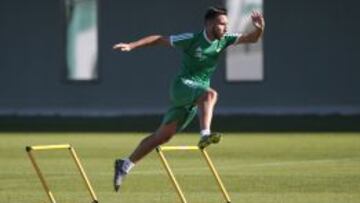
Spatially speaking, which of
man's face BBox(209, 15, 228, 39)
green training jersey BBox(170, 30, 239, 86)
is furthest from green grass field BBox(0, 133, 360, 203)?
man's face BBox(209, 15, 228, 39)

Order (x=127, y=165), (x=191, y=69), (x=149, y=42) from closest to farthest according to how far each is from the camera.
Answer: (x=149, y=42) → (x=191, y=69) → (x=127, y=165)

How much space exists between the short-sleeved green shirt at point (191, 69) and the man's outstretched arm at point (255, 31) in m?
0.27

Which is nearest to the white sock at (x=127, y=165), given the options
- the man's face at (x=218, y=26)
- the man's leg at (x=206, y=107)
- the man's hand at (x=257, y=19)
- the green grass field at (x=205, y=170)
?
the green grass field at (x=205, y=170)

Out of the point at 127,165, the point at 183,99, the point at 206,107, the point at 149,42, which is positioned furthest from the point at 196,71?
the point at 127,165

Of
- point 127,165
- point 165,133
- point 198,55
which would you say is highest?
point 198,55

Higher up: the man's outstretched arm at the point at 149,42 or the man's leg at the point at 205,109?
the man's outstretched arm at the point at 149,42

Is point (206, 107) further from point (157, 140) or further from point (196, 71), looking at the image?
point (157, 140)

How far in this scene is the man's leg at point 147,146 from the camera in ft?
51.7

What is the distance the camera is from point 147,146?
1587 cm

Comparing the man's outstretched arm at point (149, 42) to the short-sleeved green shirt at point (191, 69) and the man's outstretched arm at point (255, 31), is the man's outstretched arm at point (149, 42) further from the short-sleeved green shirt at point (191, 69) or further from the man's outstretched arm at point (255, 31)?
the man's outstretched arm at point (255, 31)

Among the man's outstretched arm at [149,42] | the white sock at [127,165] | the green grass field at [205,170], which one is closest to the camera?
the man's outstretched arm at [149,42]

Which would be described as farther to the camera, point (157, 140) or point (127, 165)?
point (127, 165)

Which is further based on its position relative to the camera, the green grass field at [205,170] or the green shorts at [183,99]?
the green grass field at [205,170]

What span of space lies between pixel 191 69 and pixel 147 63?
78.4 feet
